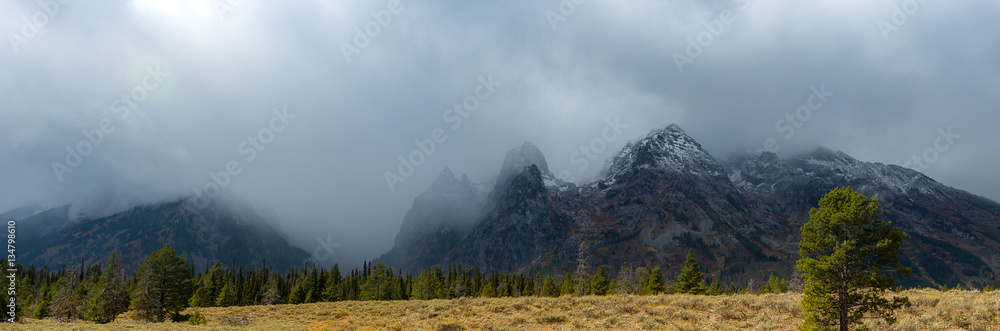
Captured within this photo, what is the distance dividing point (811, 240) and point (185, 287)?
188 ft

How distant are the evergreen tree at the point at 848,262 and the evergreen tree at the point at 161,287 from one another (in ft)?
184

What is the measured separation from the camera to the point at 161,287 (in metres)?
45.3

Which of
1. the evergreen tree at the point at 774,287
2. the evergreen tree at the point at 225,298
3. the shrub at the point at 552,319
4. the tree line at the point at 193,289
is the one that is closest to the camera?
the shrub at the point at 552,319

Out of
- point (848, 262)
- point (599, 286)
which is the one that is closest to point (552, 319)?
point (848, 262)

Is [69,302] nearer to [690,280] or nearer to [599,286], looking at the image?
[599,286]

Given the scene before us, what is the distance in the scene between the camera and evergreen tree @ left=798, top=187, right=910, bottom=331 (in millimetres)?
18031

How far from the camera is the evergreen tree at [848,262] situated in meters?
18.0

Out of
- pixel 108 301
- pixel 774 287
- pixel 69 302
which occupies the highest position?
pixel 108 301

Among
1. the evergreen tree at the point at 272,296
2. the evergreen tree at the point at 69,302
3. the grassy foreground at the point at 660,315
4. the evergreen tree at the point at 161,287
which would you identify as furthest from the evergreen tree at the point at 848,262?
the evergreen tree at the point at 272,296

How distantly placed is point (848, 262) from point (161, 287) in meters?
58.6

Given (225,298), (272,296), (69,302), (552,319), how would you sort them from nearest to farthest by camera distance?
(552,319) < (69,302) < (225,298) < (272,296)

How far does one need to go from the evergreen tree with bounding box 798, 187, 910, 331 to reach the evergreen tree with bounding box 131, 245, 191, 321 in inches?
2203

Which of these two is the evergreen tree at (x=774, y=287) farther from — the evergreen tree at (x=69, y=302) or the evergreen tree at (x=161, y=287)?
the evergreen tree at (x=69, y=302)

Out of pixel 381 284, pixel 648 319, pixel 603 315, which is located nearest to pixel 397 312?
pixel 603 315
